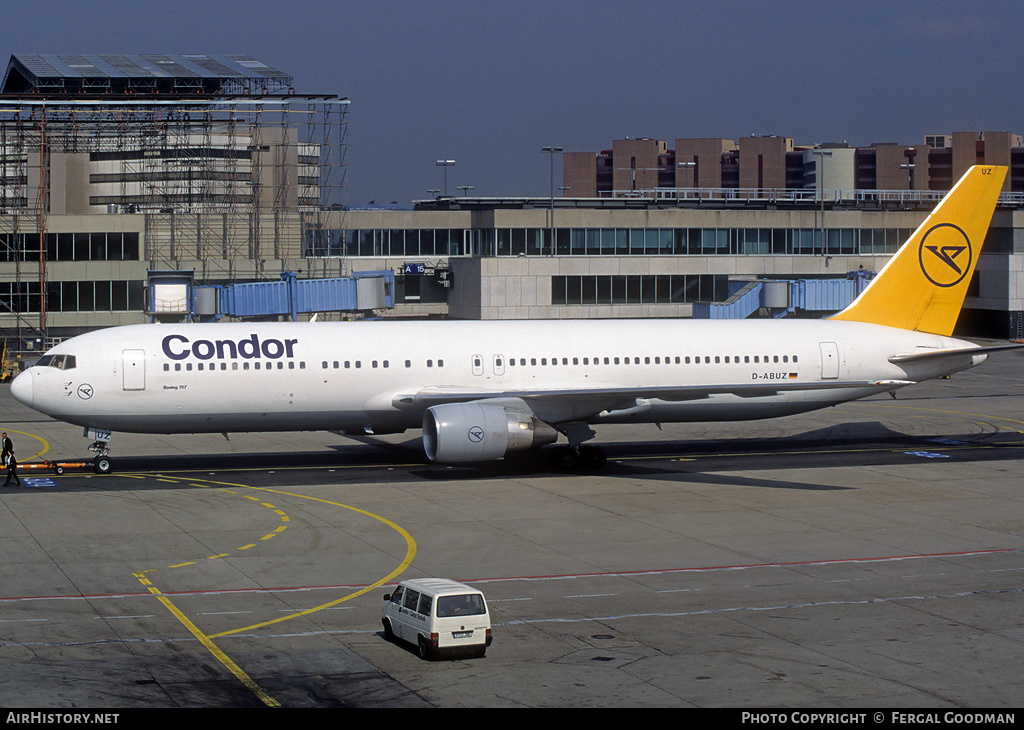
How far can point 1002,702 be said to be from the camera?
17.7 m

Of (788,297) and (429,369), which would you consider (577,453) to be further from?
(788,297)

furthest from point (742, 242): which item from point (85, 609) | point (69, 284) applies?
point (85, 609)

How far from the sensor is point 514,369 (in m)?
41.3

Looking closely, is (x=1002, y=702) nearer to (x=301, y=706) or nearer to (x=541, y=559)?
(x=301, y=706)

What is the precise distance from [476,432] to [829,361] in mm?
14145

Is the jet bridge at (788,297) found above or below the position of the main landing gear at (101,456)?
above

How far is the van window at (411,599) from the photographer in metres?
20.8

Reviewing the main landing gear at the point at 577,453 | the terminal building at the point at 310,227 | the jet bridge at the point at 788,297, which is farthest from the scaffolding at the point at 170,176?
the main landing gear at the point at 577,453

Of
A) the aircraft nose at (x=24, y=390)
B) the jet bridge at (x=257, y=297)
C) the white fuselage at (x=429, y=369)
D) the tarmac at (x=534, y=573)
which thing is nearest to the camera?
the tarmac at (x=534, y=573)

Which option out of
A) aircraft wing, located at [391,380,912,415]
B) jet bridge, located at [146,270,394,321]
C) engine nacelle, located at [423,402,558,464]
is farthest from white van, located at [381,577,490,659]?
jet bridge, located at [146,270,394,321]

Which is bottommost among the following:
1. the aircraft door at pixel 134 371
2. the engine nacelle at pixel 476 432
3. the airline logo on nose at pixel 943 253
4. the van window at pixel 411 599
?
the van window at pixel 411 599

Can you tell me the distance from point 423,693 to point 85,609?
355 inches

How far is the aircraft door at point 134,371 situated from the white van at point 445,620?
2080cm

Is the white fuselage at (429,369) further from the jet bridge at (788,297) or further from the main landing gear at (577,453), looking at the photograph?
the jet bridge at (788,297)
